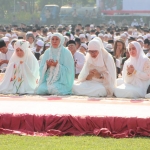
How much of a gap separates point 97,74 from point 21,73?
4.99ft

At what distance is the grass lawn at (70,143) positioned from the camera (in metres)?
8.07

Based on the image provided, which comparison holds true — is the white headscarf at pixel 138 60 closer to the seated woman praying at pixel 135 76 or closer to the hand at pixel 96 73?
the seated woman praying at pixel 135 76

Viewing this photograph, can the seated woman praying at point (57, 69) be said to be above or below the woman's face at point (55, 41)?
below

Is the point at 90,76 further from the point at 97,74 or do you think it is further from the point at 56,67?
the point at 56,67

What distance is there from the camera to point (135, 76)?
1266 centimetres

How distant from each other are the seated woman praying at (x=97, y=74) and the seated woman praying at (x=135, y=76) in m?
0.23

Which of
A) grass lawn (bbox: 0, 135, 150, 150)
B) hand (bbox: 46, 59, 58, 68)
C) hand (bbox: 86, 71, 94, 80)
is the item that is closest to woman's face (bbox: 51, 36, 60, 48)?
hand (bbox: 46, 59, 58, 68)

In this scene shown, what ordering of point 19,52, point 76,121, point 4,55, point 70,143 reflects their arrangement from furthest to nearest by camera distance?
point 4,55 < point 19,52 < point 76,121 < point 70,143

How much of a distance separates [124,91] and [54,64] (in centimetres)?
144

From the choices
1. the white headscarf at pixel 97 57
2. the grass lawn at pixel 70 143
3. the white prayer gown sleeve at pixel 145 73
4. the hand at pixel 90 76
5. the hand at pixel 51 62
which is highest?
the white headscarf at pixel 97 57

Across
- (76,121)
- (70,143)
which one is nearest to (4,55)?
(76,121)

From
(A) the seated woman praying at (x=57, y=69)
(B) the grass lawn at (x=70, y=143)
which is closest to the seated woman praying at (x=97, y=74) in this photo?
(A) the seated woman praying at (x=57, y=69)

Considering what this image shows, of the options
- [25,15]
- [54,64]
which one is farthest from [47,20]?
[54,64]

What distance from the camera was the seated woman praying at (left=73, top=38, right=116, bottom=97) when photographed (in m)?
12.6
